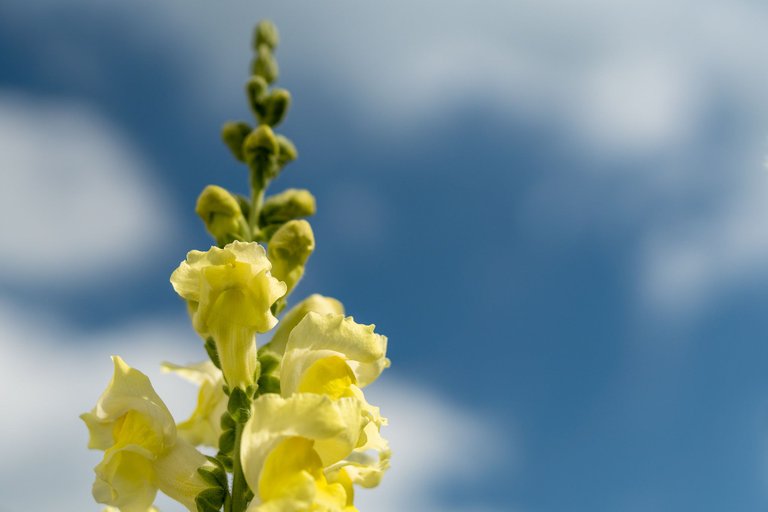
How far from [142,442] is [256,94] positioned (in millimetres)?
2229

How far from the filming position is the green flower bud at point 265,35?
185 inches

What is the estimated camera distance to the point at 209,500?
2.71 m

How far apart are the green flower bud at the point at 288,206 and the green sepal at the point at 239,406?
120 cm

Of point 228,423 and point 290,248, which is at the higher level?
point 290,248

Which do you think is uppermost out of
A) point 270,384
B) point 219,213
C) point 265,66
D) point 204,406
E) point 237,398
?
point 265,66

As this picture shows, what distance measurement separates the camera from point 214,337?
2.94 metres

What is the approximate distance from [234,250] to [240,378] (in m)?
0.49

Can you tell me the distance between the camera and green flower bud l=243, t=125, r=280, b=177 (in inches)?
155

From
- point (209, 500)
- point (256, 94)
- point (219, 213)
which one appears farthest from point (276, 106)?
point (209, 500)

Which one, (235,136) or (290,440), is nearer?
(290,440)

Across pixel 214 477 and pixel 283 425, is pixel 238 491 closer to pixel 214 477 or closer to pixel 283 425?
pixel 214 477

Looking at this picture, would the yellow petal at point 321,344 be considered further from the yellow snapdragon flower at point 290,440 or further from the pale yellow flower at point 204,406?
the pale yellow flower at point 204,406

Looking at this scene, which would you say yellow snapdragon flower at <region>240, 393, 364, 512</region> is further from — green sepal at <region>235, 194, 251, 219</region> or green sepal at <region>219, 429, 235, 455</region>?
green sepal at <region>235, 194, 251, 219</region>

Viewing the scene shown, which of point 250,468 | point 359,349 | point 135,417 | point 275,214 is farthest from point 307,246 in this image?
point 250,468
